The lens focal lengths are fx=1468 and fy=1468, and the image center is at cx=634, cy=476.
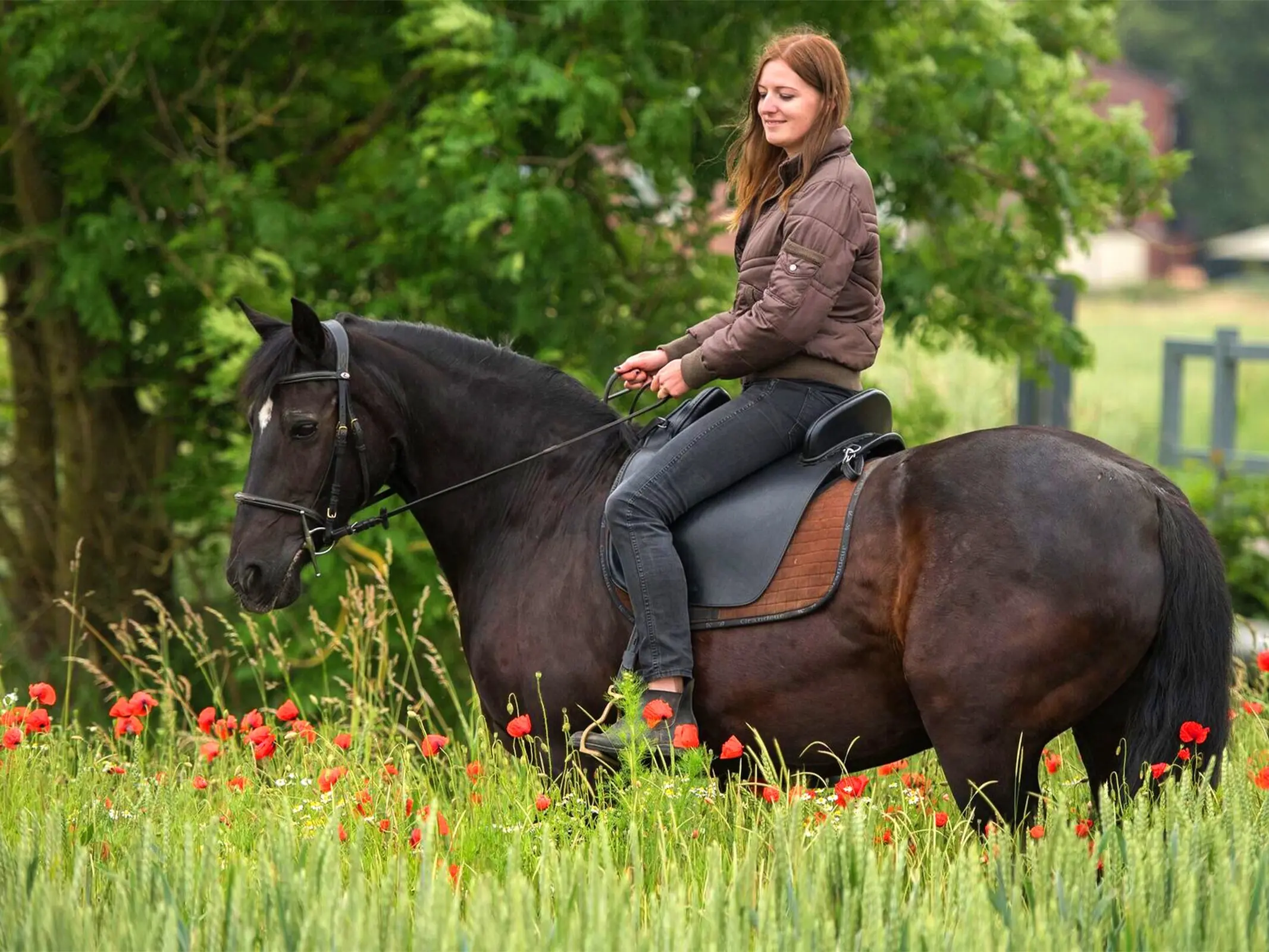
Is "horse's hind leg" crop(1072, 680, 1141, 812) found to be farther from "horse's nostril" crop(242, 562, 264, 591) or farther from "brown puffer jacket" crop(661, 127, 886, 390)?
"horse's nostril" crop(242, 562, 264, 591)

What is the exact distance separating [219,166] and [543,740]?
468cm

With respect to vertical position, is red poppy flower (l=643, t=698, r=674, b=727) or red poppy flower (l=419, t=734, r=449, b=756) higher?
red poppy flower (l=643, t=698, r=674, b=727)

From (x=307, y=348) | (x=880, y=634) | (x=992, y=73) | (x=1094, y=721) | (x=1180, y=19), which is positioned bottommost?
(x=1094, y=721)

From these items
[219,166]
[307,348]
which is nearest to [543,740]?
[307,348]

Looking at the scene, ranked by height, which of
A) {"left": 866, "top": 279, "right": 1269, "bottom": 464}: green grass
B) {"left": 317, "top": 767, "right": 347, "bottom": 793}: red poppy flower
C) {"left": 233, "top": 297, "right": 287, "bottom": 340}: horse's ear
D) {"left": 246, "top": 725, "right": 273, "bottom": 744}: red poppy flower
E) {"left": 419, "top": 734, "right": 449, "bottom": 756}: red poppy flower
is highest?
{"left": 233, "top": 297, "right": 287, "bottom": 340}: horse's ear

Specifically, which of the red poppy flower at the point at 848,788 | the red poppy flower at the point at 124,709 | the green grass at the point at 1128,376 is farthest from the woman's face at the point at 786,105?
the green grass at the point at 1128,376

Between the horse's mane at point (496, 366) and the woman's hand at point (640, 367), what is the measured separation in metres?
0.14

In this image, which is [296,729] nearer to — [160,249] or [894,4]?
[160,249]

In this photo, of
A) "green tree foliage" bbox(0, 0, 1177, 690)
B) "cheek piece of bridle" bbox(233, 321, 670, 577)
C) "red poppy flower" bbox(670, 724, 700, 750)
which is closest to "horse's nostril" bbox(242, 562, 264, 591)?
"cheek piece of bridle" bbox(233, 321, 670, 577)

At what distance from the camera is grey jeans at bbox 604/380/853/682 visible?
413 cm

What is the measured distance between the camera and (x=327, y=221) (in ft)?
25.3

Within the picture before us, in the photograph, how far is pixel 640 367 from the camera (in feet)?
15.3

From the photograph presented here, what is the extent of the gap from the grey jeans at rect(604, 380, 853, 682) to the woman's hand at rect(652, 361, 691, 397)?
0.14 meters

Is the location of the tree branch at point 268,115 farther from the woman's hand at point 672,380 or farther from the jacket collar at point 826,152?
the jacket collar at point 826,152
